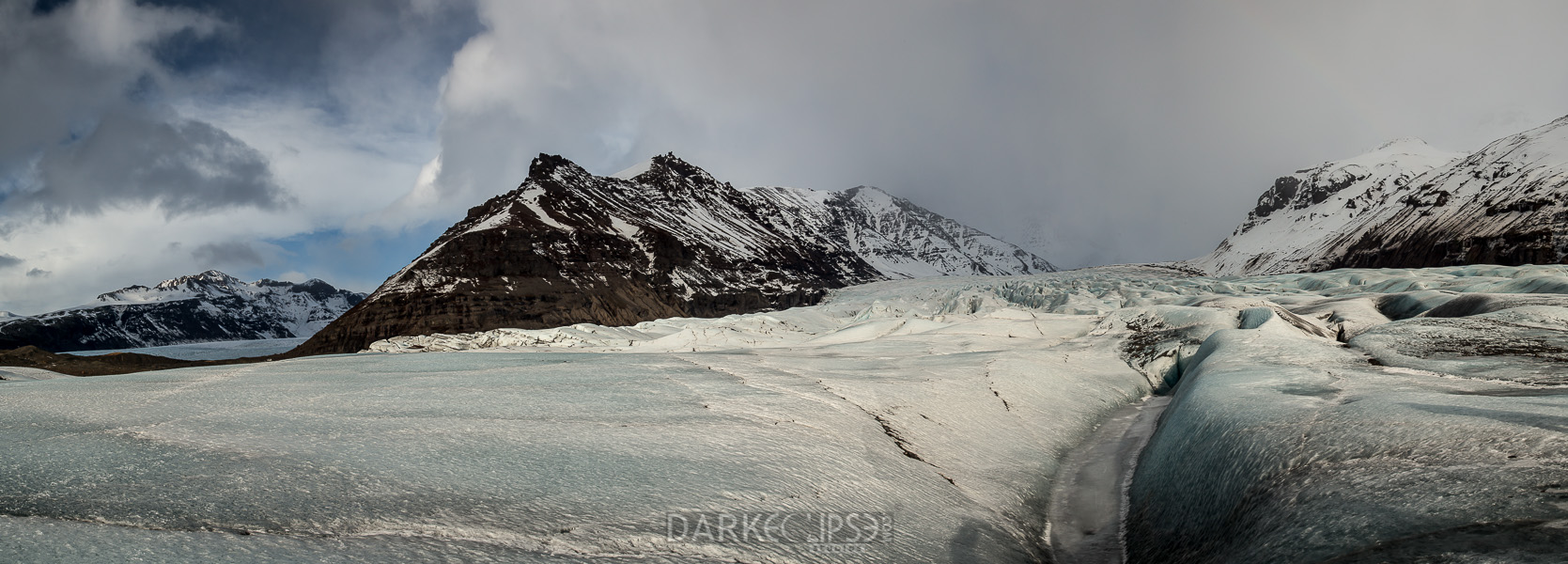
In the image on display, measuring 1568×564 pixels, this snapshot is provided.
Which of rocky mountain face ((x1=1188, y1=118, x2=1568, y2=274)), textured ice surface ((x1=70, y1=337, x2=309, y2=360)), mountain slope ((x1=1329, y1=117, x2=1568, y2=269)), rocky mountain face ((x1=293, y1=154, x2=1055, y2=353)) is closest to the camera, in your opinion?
rocky mountain face ((x1=293, y1=154, x2=1055, y2=353))

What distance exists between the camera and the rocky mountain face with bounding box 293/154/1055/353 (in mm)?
69688

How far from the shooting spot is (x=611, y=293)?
262 feet

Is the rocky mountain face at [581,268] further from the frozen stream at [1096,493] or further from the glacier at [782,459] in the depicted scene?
the frozen stream at [1096,493]

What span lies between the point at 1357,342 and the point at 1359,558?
10.2 m

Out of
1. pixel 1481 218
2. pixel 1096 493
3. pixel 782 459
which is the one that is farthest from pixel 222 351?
pixel 1481 218

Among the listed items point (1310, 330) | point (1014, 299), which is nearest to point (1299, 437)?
point (1310, 330)

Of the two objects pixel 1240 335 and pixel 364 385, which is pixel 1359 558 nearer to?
pixel 364 385

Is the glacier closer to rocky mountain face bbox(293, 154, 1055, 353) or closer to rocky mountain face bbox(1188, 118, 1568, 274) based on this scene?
rocky mountain face bbox(293, 154, 1055, 353)

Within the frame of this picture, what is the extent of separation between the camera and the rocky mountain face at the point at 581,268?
229 ft

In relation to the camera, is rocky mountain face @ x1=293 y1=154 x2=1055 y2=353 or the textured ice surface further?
the textured ice surface

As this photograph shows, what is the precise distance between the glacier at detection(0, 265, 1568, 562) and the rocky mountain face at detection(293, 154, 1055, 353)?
6447 cm

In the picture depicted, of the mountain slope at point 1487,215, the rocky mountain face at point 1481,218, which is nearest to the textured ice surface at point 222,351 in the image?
the mountain slope at point 1487,215

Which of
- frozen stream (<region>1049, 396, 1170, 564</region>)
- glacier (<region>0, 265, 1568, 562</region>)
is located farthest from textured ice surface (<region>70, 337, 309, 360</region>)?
frozen stream (<region>1049, 396, 1170, 564</region>)

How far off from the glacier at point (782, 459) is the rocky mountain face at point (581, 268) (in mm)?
64474
